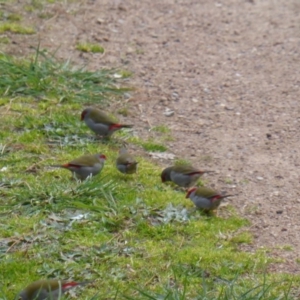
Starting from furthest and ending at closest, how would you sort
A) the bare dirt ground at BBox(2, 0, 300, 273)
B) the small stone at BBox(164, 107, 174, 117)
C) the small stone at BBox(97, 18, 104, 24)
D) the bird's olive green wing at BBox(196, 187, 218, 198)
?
the small stone at BBox(97, 18, 104, 24)
the small stone at BBox(164, 107, 174, 117)
the bare dirt ground at BBox(2, 0, 300, 273)
the bird's olive green wing at BBox(196, 187, 218, 198)

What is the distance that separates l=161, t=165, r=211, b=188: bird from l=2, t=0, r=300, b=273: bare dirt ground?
32 centimetres

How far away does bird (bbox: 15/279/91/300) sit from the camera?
5625mm

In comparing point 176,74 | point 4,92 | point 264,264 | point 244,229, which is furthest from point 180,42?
point 264,264

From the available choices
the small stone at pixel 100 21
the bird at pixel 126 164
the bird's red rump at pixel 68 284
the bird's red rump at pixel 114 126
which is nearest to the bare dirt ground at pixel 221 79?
the small stone at pixel 100 21

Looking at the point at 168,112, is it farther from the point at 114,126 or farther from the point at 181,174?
the point at 181,174

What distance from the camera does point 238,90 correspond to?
10.3 metres

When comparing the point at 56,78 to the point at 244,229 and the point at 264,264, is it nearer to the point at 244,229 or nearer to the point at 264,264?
the point at 244,229

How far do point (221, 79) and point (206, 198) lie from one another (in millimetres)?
3610

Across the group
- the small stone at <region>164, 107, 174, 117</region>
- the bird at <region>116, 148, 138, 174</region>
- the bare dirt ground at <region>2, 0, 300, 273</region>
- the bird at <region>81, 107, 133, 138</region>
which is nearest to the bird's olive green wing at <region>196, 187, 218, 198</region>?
the bare dirt ground at <region>2, 0, 300, 273</region>

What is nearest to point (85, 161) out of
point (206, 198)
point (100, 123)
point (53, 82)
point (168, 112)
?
point (100, 123)

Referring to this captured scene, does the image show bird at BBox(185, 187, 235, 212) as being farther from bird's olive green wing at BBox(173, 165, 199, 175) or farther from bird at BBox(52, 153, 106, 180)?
bird at BBox(52, 153, 106, 180)

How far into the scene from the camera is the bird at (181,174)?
306 inches

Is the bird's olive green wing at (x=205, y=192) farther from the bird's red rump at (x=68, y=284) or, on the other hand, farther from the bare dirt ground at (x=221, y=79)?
the bird's red rump at (x=68, y=284)

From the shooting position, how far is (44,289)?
223 inches
